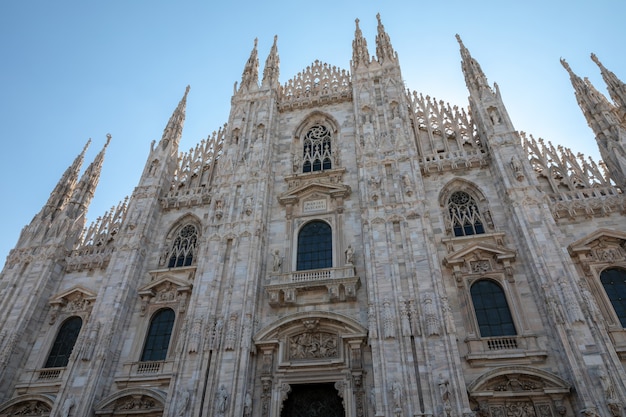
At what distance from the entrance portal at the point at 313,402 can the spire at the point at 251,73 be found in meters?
16.3

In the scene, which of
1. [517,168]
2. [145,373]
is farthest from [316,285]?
[517,168]

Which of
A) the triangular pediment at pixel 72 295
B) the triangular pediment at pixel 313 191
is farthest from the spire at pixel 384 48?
the triangular pediment at pixel 72 295

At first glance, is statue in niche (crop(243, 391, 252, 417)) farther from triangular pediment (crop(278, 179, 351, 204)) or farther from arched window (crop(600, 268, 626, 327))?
arched window (crop(600, 268, 626, 327))

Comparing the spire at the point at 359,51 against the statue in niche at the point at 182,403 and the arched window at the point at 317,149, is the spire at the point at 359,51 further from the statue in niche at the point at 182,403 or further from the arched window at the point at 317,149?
the statue in niche at the point at 182,403

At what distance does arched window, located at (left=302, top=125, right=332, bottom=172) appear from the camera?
20.1 m

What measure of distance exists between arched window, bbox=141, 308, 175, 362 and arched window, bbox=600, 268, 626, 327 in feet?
50.6


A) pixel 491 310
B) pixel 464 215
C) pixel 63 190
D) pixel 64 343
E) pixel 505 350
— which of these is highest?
pixel 63 190

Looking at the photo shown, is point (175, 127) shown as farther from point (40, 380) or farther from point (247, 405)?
point (247, 405)

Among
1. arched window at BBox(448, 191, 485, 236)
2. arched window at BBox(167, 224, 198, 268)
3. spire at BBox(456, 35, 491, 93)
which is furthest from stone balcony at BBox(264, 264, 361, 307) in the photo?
spire at BBox(456, 35, 491, 93)

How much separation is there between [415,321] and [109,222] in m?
15.5

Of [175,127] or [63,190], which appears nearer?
[63,190]

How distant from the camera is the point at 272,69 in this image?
24.2 m

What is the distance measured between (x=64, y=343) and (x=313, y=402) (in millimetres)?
10763

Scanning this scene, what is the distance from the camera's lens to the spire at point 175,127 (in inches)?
883
